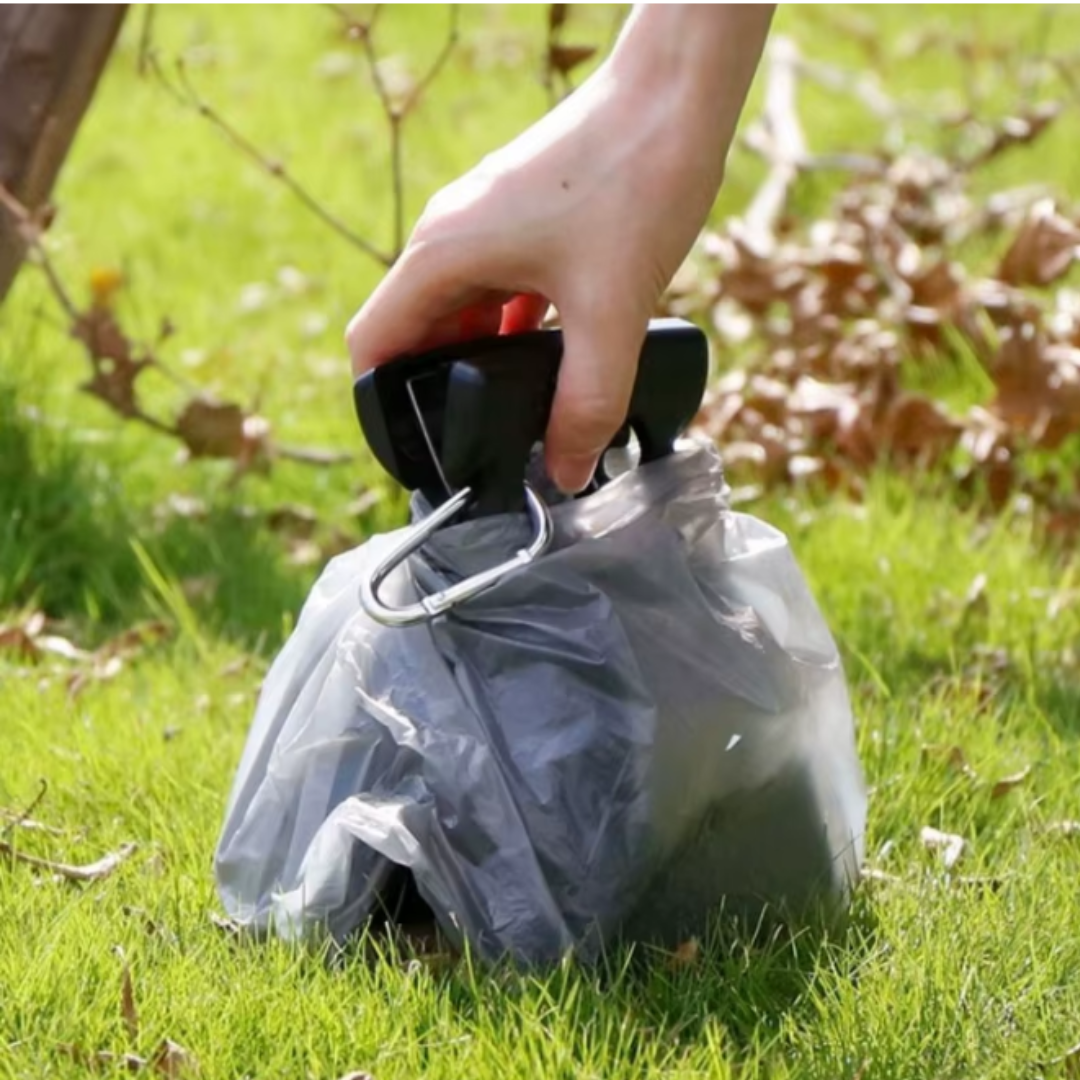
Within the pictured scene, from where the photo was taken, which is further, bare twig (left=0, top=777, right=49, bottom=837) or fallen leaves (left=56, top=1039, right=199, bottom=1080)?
bare twig (left=0, top=777, right=49, bottom=837)

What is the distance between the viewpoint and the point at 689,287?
4.58 m

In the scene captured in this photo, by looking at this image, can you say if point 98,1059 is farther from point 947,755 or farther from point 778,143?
point 778,143

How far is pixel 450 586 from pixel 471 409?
192mm

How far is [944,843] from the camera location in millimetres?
2354

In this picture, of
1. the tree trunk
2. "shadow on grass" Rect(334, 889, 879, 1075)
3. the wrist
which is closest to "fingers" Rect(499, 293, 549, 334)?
the wrist

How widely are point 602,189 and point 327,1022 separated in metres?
0.79

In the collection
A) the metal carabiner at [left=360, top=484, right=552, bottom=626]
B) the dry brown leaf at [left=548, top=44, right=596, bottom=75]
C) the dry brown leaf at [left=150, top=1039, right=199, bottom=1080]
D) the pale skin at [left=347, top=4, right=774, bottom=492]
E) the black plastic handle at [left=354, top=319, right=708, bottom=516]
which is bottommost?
the dry brown leaf at [left=150, top=1039, right=199, bottom=1080]

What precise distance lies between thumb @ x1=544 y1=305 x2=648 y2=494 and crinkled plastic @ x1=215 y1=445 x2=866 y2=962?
0.13 m

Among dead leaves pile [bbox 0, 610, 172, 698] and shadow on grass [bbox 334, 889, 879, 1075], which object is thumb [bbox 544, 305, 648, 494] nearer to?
shadow on grass [bbox 334, 889, 879, 1075]

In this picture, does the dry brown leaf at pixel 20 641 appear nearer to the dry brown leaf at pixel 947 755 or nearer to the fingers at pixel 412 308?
the fingers at pixel 412 308


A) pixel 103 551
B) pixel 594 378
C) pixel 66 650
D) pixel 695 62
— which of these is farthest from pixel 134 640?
pixel 695 62

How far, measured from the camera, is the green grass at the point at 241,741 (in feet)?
6.14

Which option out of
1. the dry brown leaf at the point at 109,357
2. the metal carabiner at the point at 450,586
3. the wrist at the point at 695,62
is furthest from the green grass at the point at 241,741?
the wrist at the point at 695,62

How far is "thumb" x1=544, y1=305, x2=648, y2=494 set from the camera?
1.92 m
